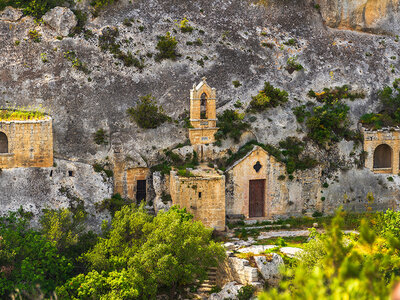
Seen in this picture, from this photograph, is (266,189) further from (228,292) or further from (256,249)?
(228,292)

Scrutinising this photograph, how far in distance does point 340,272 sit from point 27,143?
2434 centimetres

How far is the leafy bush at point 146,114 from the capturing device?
129 ft

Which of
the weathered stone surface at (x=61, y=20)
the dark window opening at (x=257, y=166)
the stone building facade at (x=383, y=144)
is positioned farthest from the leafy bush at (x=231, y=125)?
the weathered stone surface at (x=61, y=20)

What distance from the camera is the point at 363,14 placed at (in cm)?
4766

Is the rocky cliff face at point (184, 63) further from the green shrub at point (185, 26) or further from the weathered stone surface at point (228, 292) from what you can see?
the weathered stone surface at point (228, 292)

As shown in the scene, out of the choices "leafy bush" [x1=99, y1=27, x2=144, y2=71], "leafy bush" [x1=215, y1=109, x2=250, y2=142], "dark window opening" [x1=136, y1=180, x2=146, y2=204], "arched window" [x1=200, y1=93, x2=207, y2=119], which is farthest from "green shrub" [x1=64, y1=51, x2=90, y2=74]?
"leafy bush" [x1=215, y1=109, x2=250, y2=142]

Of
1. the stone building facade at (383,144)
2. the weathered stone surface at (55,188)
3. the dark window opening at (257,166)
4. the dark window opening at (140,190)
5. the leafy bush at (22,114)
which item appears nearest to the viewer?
the weathered stone surface at (55,188)

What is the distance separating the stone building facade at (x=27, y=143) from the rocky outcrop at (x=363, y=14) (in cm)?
2386

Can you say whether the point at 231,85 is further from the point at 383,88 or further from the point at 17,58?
the point at 17,58

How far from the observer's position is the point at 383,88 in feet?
147

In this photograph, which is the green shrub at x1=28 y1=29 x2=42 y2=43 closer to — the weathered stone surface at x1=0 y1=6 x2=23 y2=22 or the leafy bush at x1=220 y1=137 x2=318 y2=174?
the weathered stone surface at x1=0 y1=6 x2=23 y2=22

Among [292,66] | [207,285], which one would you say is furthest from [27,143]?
[292,66]

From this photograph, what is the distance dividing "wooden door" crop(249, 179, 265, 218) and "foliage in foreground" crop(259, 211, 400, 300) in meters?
9.43

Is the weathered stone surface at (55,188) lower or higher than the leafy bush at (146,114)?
lower
